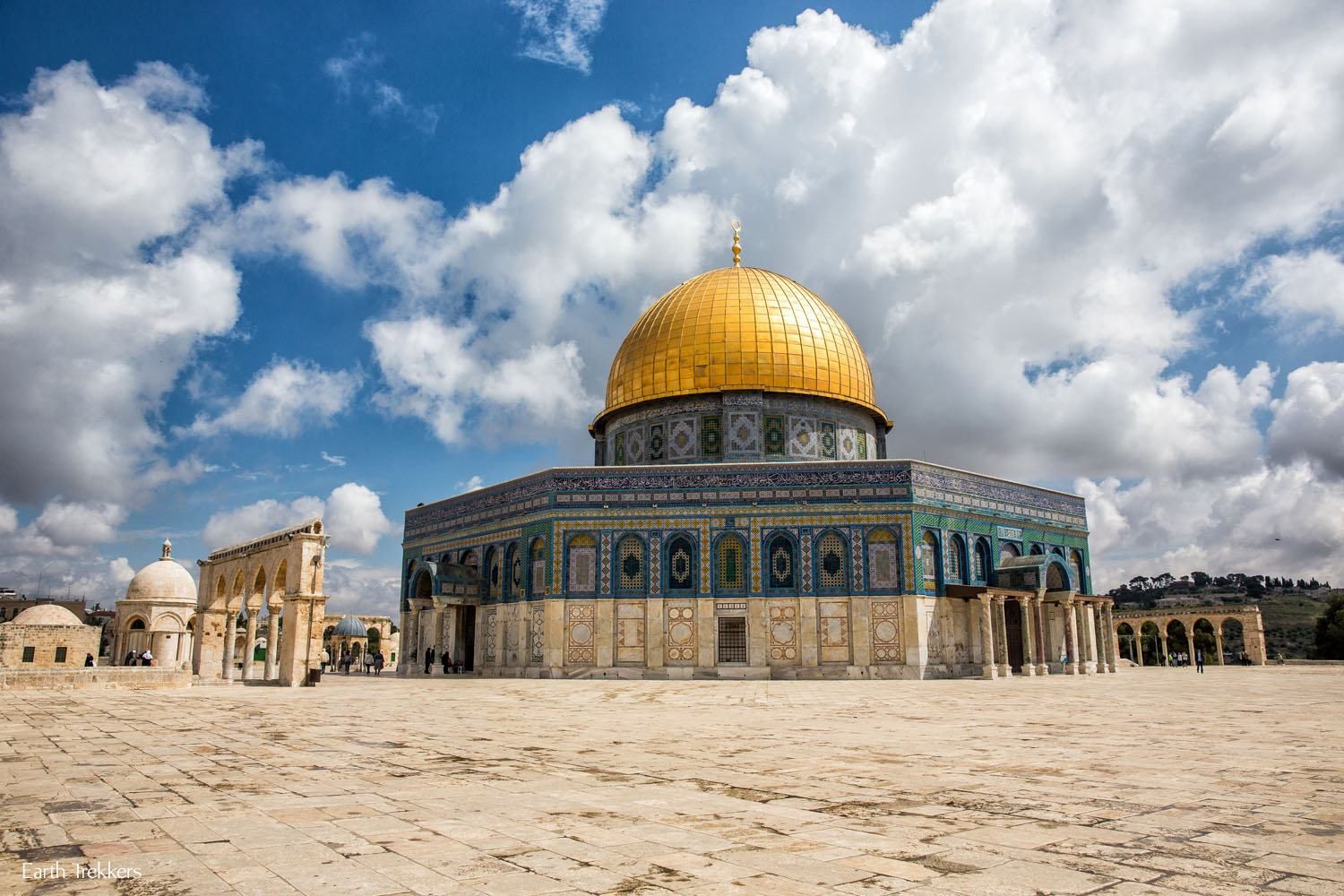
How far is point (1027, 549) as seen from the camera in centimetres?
3152

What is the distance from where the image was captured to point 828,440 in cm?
3247

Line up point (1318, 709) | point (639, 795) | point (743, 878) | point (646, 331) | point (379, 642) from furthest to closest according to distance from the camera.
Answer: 1. point (379, 642)
2. point (646, 331)
3. point (1318, 709)
4. point (639, 795)
5. point (743, 878)

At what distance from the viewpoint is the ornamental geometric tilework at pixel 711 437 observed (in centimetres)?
3139

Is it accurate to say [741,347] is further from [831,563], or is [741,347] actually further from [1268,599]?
[1268,599]

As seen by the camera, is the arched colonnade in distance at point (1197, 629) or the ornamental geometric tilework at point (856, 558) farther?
the arched colonnade in distance at point (1197, 629)

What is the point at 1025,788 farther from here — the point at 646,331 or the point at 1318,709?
the point at 646,331

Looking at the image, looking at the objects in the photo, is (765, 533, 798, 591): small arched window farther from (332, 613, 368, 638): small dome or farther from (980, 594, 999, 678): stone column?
(332, 613, 368, 638): small dome

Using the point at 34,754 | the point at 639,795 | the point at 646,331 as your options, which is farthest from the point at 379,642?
the point at 639,795

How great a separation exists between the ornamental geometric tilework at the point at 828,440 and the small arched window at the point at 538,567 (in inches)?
393

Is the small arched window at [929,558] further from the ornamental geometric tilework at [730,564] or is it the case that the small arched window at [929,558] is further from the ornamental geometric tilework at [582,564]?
the ornamental geometric tilework at [582,564]

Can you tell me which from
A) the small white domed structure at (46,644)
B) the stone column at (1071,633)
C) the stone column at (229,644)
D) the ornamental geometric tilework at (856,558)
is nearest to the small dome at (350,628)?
the small white domed structure at (46,644)

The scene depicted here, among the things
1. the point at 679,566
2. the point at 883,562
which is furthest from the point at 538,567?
the point at 883,562

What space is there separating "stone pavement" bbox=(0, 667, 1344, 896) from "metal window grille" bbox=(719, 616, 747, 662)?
48.6 feet

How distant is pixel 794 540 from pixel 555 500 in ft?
23.9
